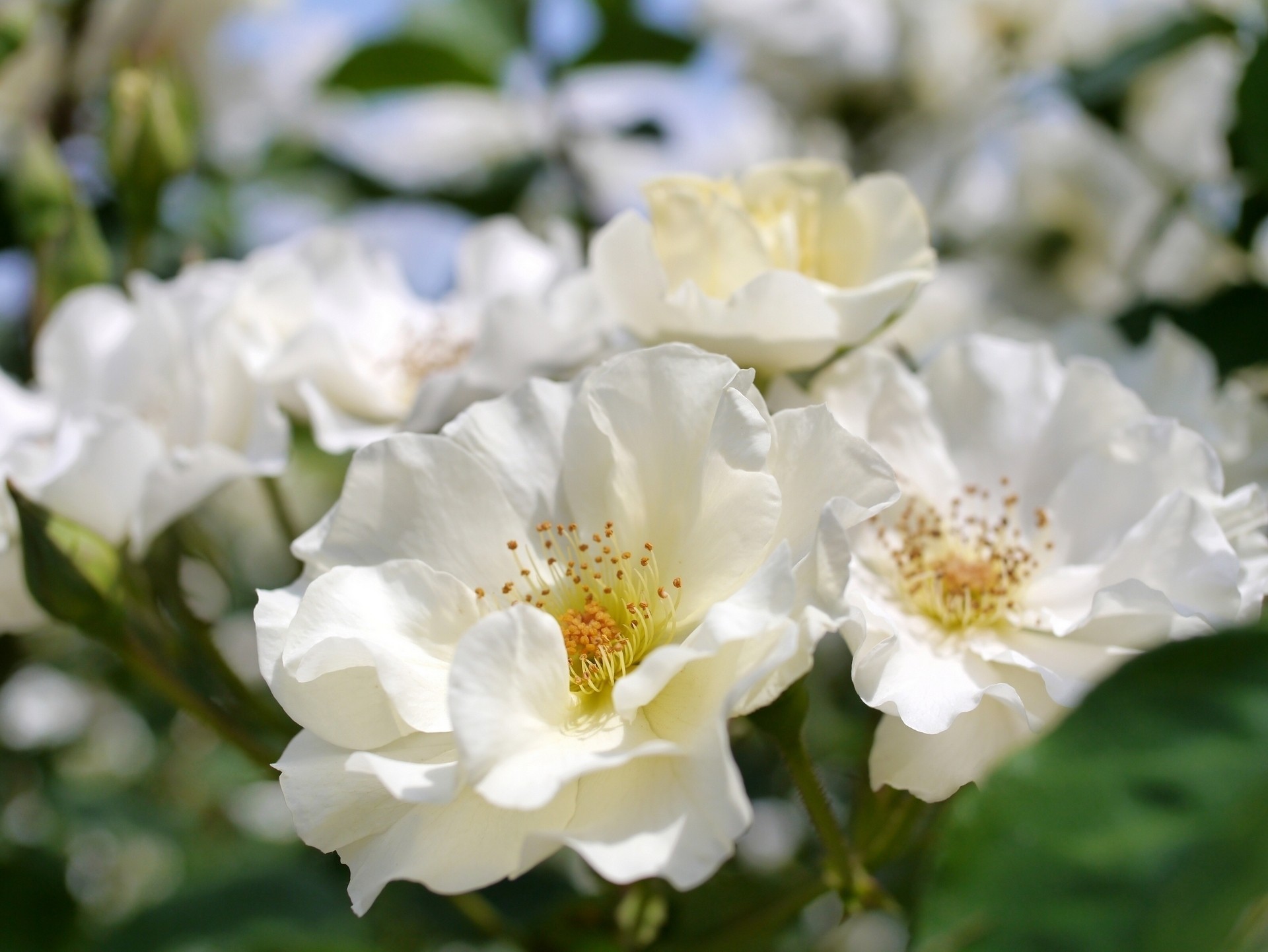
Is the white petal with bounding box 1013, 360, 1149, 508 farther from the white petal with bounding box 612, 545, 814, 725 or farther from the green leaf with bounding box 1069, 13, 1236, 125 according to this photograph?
the green leaf with bounding box 1069, 13, 1236, 125

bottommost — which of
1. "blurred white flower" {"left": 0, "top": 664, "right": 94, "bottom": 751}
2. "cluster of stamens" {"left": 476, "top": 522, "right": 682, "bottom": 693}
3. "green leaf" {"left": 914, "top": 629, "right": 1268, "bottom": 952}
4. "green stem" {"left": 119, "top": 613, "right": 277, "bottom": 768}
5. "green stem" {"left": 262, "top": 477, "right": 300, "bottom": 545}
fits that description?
"blurred white flower" {"left": 0, "top": 664, "right": 94, "bottom": 751}

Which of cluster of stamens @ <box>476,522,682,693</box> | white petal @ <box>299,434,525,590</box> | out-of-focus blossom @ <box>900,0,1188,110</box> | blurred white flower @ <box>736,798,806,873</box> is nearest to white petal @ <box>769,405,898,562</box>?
cluster of stamens @ <box>476,522,682,693</box>

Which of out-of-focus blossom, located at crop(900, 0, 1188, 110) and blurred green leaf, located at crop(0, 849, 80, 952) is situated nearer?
blurred green leaf, located at crop(0, 849, 80, 952)

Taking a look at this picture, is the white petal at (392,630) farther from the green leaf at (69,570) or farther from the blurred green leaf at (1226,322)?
the blurred green leaf at (1226,322)

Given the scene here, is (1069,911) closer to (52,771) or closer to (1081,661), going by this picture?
(1081,661)

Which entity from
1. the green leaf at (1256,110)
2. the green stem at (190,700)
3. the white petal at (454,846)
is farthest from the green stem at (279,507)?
the green leaf at (1256,110)

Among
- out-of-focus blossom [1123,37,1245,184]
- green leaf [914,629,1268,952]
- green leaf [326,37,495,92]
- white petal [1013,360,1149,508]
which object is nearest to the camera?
green leaf [914,629,1268,952]
